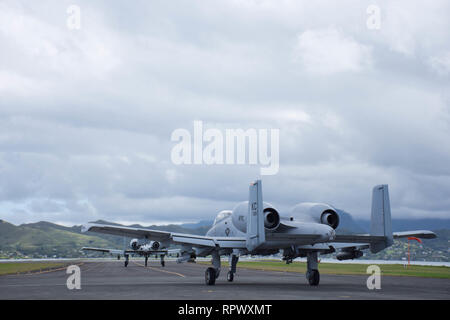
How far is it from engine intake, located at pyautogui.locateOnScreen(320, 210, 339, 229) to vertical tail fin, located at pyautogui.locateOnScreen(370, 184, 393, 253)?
202 centimetres

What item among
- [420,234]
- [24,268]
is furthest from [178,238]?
[24,268]

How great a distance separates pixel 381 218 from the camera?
2444 centimetres

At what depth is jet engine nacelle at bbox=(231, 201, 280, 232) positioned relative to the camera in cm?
2505

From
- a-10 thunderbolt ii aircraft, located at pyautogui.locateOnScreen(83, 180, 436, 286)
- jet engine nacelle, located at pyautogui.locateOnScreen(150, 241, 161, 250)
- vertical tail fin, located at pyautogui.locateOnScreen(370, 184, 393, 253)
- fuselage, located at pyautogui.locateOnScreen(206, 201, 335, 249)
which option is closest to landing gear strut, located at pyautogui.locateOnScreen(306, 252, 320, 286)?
a-10 thunderbolt ii aircraft, located at pyautogui.locateOnScreen(83, 180, 436, 286)

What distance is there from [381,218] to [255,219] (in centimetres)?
632

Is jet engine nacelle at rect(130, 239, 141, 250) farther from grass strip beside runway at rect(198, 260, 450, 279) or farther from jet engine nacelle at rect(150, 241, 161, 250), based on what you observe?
grass strip beside runway at rect(198, 260, 450, 279)

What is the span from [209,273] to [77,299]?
9757 millimetres

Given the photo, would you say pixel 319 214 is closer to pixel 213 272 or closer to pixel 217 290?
pixel 213 272

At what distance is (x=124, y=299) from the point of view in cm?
1878

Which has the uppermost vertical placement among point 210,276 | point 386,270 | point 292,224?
point 292,224
